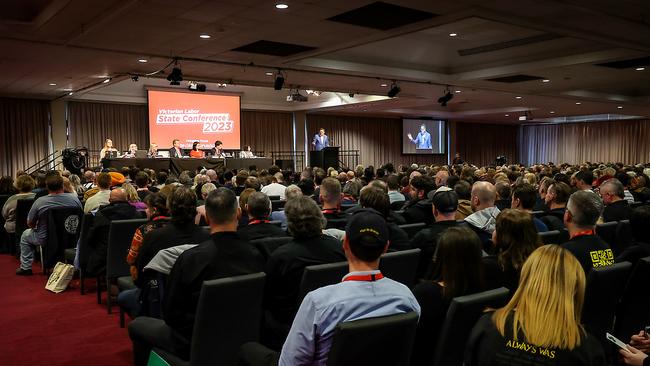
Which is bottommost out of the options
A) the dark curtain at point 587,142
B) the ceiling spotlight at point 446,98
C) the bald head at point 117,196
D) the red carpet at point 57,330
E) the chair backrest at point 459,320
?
the red carpet at point 57,330

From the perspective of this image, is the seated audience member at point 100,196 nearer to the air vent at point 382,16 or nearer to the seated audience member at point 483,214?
the air vent at point 382,16

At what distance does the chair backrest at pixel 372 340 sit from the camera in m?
1.68

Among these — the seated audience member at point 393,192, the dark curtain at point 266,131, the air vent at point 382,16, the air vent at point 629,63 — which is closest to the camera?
the seated audience member at point 393,192

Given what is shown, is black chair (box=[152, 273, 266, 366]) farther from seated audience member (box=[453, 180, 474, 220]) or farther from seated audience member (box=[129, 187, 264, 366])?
seated audience member (box=[453, 180, 474, 220])

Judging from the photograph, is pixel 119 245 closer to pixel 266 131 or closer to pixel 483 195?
pixel 483 195

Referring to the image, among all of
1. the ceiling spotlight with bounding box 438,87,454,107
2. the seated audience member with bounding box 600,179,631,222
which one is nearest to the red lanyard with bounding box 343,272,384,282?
the seated audience member with bounding box 600,179,631,222

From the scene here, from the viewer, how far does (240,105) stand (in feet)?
59.0

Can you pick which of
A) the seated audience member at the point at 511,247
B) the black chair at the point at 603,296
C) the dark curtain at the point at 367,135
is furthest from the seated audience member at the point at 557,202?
the dark curtain at the point at 367,135

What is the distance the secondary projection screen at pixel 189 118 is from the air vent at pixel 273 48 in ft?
24.4

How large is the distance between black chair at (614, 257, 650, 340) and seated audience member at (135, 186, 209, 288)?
261 cm

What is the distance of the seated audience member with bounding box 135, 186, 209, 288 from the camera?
3.22 meters

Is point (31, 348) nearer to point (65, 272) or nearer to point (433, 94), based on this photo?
point (65, 272)

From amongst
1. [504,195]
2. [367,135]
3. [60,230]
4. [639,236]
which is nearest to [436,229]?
[639,236]

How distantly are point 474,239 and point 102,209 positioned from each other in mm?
3956
